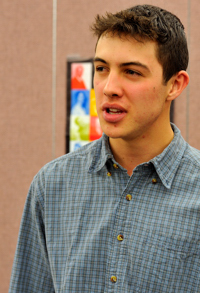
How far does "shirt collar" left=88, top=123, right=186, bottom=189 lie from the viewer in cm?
114

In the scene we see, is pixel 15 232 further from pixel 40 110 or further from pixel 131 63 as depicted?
pixel 131 63

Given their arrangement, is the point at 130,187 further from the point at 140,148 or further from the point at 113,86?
the point at 113,86

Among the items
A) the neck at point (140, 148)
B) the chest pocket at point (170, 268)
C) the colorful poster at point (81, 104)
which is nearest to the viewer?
the chest pocket at point (170, 268)

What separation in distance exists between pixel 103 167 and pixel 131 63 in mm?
298

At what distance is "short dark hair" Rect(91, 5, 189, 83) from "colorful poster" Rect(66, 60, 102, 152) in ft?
3.34

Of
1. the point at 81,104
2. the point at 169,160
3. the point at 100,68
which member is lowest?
the point at 169,160

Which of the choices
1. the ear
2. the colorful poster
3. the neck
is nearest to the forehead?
the ear

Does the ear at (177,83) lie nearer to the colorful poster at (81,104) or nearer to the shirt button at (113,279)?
the shirt button at (113,279)

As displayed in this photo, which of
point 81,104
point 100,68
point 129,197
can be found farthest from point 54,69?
point 129,197

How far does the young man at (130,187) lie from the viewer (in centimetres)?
108

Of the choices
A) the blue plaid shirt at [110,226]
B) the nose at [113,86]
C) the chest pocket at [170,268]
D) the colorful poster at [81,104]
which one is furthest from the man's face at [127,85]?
the colorful poster at [81,104]

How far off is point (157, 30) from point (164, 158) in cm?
33

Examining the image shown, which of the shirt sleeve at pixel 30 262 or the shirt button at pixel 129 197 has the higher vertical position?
the shirt button at pixel 129 197

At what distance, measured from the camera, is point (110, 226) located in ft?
3.73
